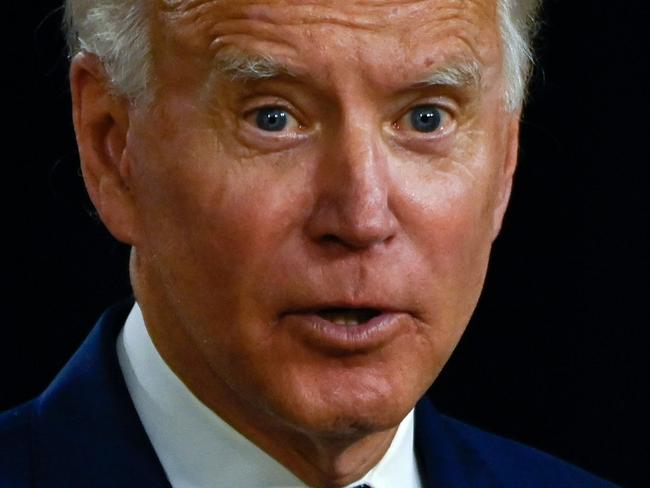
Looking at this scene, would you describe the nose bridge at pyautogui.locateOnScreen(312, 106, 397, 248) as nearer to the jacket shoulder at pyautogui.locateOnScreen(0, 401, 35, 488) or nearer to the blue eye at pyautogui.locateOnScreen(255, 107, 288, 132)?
the blue eye at pyautogui.locateOnScreen(255, 107, 288, 132)

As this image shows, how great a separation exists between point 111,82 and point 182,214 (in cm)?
25

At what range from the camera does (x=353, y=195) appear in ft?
9.28

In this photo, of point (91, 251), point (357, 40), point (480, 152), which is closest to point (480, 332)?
point (91, 251)

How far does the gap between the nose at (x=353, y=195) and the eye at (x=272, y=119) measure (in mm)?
74

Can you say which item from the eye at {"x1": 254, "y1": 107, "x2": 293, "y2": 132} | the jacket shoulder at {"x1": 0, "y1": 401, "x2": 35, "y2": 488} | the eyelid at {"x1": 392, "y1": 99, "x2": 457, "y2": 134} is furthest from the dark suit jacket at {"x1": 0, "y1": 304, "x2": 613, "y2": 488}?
the eyelid at {"x1": 392, "y1": 99, "x2": 457, "y2": 134}

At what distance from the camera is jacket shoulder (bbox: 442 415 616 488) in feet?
11.4

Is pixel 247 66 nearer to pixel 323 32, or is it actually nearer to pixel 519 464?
pixel 323 32

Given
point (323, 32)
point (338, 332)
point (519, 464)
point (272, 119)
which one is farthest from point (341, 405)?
point (519, 464)

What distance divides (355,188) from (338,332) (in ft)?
0.65

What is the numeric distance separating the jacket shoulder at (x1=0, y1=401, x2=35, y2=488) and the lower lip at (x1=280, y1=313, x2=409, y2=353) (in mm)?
456

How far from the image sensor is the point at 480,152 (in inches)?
120

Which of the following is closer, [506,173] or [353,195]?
[353,195]

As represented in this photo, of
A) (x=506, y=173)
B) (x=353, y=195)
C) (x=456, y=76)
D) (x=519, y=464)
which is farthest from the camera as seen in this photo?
(x=519, y=464)

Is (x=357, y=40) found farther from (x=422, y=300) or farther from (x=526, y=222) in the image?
(x=526, y=222)
